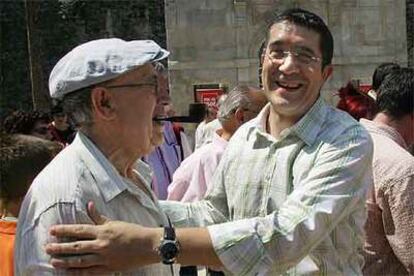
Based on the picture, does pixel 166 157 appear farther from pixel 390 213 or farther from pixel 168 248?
pixel 168 248

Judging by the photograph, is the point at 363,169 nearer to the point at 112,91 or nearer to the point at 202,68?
the point at 112,91

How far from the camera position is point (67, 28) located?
23453mm

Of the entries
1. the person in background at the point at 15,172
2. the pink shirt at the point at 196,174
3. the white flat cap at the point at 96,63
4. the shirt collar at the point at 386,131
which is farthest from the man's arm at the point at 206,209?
the pink shirt at the point at 196,174

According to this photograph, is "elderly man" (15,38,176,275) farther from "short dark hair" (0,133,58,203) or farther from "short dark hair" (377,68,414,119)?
"short dark hair" (377,68,414,119)

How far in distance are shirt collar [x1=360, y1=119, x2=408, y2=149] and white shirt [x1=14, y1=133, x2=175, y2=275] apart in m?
1.59

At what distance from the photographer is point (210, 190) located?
2693mm

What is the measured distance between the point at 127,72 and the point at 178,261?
1.66 feet

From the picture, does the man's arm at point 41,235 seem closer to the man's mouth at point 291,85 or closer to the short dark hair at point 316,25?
the man's mouth at point 291,85

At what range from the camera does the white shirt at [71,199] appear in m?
1.89

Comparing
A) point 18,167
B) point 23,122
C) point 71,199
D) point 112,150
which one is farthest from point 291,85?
point 23,122

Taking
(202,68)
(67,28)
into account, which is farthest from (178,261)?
(67,28)

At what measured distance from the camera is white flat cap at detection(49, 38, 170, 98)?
1.98 metres

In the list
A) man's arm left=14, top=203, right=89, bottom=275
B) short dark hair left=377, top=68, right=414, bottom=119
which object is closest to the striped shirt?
man's arm left=14, top=203, right=89, bottom=275

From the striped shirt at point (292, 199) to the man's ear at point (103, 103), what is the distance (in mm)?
411
